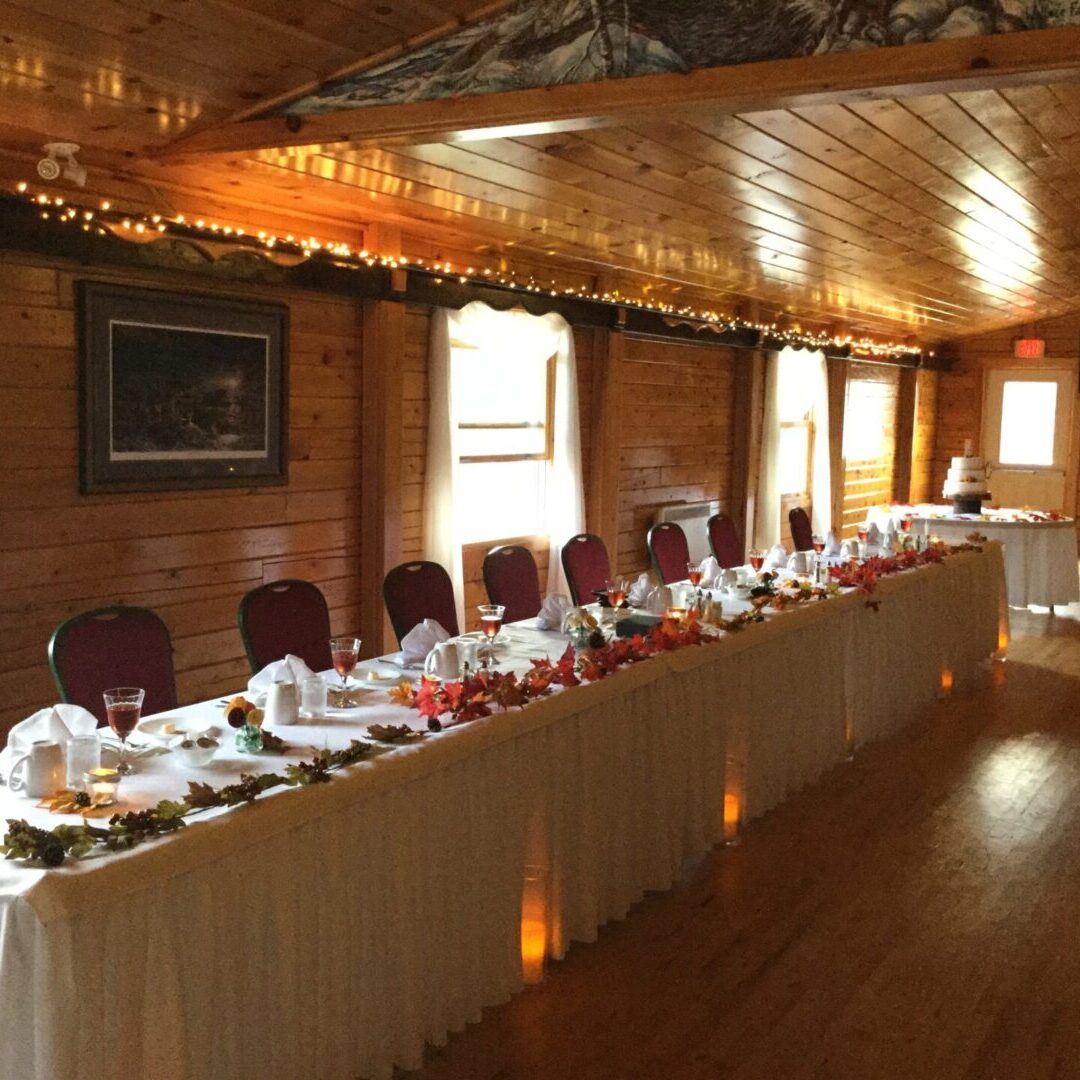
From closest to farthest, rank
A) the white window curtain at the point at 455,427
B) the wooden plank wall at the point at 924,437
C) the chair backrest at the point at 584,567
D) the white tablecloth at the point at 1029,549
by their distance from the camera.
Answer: the chair backrest at the point at 584,567
the white window curtain at the point at 455,427
the white tablecloth at the point at 1029,549
the wooden plank wall at the point at 924,437

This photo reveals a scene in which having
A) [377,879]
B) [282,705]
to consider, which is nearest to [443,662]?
[282,705]

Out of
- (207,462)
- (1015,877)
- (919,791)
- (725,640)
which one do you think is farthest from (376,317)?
(1015,877)

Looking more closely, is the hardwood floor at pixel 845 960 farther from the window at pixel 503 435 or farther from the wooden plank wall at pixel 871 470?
the wooden plank wall at pixel 871 470

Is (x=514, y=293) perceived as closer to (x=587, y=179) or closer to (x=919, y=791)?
(x=587, y=179)

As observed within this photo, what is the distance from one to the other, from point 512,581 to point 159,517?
1564mm

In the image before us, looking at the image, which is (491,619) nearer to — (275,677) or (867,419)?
(275,677)

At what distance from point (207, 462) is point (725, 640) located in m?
2.38

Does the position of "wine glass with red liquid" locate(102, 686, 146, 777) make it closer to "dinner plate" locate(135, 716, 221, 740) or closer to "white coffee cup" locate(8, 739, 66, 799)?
"white coffee cup" locate(8, 739, 66, 799)

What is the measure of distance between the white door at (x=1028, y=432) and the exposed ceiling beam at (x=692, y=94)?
10.6 metres

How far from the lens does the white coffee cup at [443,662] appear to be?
140 inches

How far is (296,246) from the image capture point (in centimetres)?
519

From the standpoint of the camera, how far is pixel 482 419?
7.08m

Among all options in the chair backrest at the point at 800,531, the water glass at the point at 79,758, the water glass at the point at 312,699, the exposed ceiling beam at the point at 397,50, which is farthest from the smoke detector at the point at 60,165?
the chair backrest at the point at 800,531

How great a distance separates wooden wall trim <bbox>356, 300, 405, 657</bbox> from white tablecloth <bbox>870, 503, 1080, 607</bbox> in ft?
16.2
